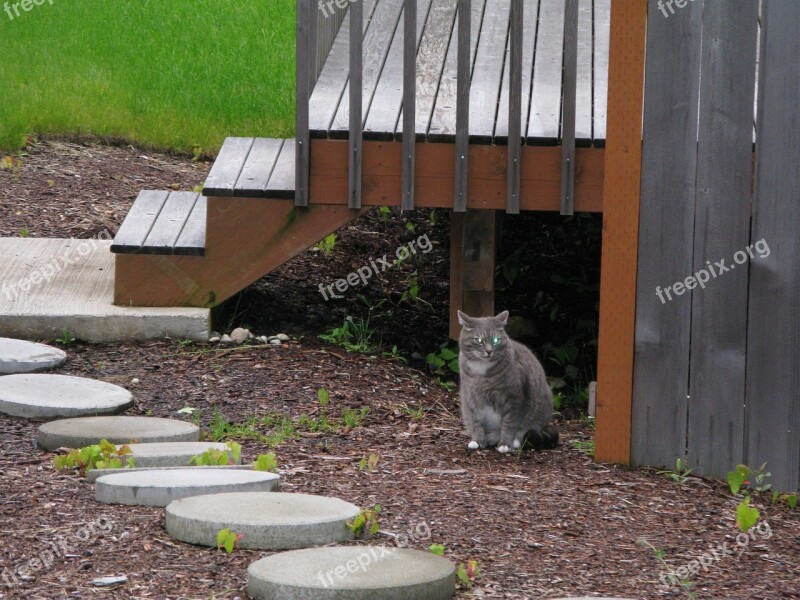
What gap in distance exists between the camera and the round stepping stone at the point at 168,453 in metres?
3.60

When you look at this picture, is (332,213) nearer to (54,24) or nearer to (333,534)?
(333,534)

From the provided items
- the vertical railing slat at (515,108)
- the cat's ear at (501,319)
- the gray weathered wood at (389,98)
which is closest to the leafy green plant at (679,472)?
the cat's ear at (501,319)

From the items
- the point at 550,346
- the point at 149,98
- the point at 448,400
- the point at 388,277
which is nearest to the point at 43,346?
the point at 448,400

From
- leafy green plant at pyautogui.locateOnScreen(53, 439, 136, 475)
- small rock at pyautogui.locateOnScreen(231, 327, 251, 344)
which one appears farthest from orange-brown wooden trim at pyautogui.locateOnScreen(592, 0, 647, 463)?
small rock at pyautogui.locateOnScreen(231, 327, 251, 344)

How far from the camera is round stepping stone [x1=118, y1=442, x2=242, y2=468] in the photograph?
3.60m

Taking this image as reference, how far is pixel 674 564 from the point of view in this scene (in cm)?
303

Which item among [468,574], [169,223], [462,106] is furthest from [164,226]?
[468,574]

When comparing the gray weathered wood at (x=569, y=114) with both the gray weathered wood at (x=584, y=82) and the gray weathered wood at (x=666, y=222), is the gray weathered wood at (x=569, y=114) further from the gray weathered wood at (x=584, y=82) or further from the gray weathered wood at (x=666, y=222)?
the gray weathered wood at (x=666, y=222)

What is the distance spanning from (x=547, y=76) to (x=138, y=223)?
2.49m

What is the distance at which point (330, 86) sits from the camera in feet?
19.7

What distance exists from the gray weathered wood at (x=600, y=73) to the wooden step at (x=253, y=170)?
1602 mm

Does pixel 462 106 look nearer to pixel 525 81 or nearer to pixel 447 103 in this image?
pixel 447 103

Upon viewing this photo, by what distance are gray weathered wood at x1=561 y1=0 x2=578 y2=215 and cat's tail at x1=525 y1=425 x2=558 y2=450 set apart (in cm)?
126

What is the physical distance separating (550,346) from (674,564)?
11.8 ft
